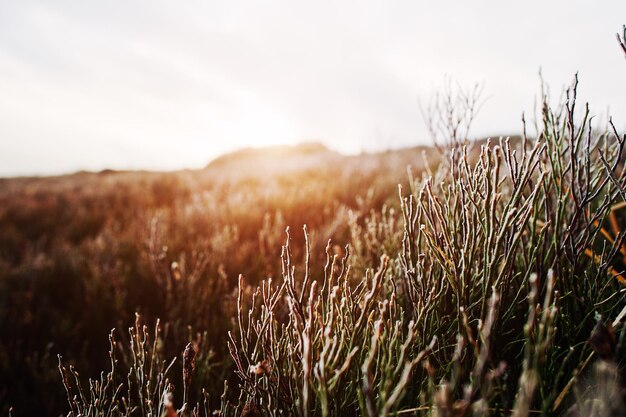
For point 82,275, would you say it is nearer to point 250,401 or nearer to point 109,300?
point 109,300

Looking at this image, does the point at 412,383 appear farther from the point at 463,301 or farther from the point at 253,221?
the point at 253,221

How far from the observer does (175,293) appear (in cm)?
299

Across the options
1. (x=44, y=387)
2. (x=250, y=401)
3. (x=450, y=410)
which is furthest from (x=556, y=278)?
(x=44, y=387)

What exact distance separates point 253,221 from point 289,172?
15.3 feet

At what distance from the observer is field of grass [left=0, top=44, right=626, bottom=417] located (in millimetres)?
1083

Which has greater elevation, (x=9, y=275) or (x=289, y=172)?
(x=289, y=172)

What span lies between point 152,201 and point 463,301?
311 inches

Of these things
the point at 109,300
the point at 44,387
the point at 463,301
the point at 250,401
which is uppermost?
the point at 463,301

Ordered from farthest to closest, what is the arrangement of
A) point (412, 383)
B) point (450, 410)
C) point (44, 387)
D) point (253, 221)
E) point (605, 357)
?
point (253, 221) → point (44, 387) → point (412, 383) → point (605, 357) → point (450, 410)

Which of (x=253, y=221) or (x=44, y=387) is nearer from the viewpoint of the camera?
(x=44, y=387)

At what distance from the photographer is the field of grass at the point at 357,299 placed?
1083mm

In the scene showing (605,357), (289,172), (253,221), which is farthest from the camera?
(289,172)

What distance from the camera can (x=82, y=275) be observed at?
13.3ft

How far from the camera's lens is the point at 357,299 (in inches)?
50.1
